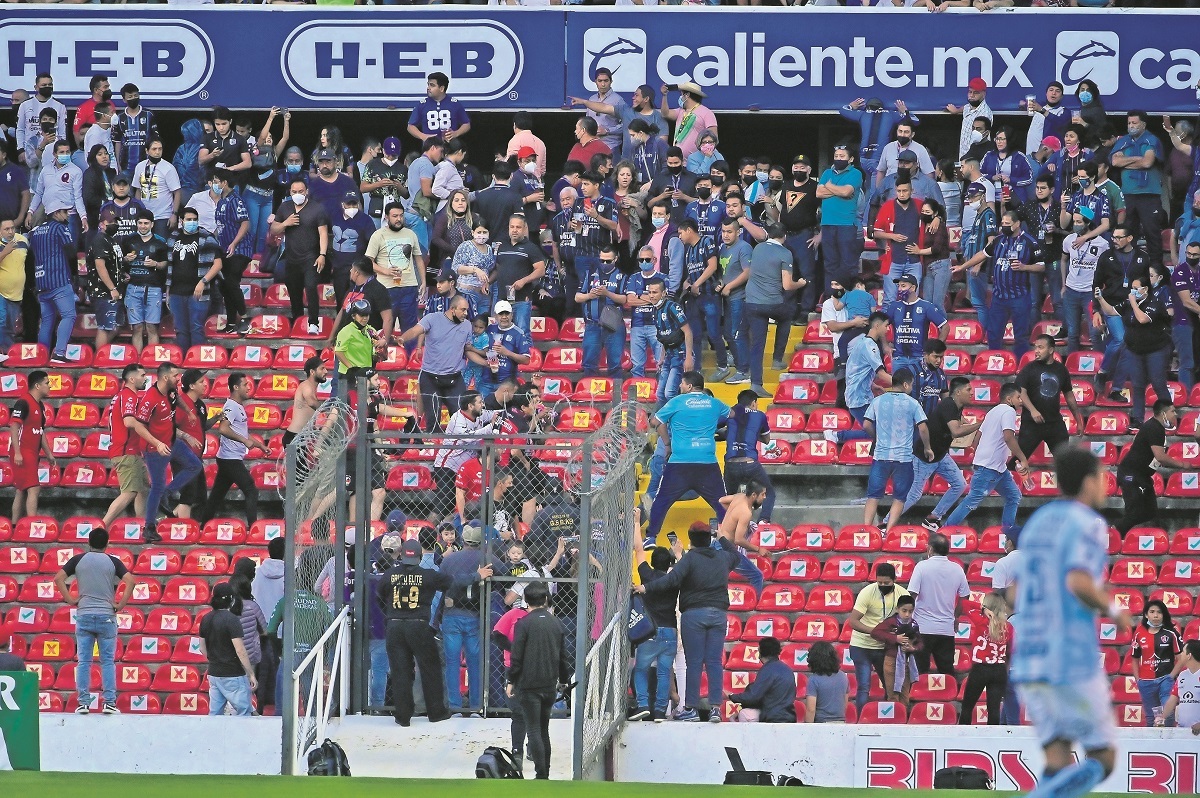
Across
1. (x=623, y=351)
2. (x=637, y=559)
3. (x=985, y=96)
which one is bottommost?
(x=637, y=559)

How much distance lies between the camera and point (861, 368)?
16.3 m

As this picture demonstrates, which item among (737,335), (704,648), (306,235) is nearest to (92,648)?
(704,648)

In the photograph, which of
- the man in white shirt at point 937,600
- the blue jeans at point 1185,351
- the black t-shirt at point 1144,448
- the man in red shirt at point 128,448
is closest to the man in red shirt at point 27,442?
the man in red shirt at point 128,448

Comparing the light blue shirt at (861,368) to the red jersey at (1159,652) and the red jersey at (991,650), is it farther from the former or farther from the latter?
the red jersey at (1159,652)

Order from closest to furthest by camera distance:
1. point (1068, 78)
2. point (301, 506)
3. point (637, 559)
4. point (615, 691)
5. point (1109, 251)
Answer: point (301, 506), point (615, 691), point (637, 559), point (1109, 251), point (1068, 78)

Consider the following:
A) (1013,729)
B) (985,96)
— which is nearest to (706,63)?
(985,96)

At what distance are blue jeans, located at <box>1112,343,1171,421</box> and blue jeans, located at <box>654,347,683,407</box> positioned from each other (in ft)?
13.5

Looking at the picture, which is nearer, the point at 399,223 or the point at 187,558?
the point at 187,558

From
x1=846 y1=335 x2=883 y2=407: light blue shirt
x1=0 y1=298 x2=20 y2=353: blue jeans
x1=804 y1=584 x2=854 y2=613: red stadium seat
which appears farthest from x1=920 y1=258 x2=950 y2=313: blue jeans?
x1=0 y1=298 x2=20 y2=353: blue jeans

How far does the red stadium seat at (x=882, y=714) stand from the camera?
45.0 feet

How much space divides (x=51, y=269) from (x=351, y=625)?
694 cm

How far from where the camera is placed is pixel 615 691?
12.9 metres

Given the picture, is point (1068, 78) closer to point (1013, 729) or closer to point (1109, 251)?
point (1109, 251)

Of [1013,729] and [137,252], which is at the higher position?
[137,252]
